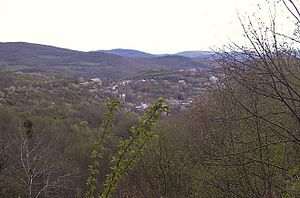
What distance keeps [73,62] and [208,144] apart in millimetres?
90588

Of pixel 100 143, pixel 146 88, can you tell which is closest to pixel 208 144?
pixel 100 143

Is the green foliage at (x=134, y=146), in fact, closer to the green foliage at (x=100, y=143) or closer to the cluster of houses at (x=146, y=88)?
the green foliage at (x=100, y=143)

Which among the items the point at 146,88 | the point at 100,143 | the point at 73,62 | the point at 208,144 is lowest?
the point at 73,62

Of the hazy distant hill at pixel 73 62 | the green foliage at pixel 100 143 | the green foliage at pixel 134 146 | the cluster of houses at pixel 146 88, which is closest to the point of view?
the green foliage at pixel 134 146

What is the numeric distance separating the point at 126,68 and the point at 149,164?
80789mm

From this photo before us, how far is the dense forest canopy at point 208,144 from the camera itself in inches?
143

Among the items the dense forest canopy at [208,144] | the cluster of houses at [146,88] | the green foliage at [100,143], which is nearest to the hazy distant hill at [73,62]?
the cluster of houses at [146,88]

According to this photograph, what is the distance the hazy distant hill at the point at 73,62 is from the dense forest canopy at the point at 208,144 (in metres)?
54.0

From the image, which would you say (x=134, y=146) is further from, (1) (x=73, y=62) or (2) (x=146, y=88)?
(1) (x=73, y=62)

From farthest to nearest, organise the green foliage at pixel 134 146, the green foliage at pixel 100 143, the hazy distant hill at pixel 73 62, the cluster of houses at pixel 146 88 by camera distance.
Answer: the hazy distant hill at pixel 73 62 < the cluster of houses at pixel 146 88 < the green foliage at pixel 100 143 < the green foliage at pixel 134 146

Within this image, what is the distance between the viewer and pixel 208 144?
1038 centimetres

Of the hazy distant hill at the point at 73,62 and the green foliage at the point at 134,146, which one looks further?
the hazy distant hill at the point at 73,62

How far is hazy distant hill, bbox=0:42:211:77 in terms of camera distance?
3285 inches

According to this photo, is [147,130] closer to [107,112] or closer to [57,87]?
[107,112]
